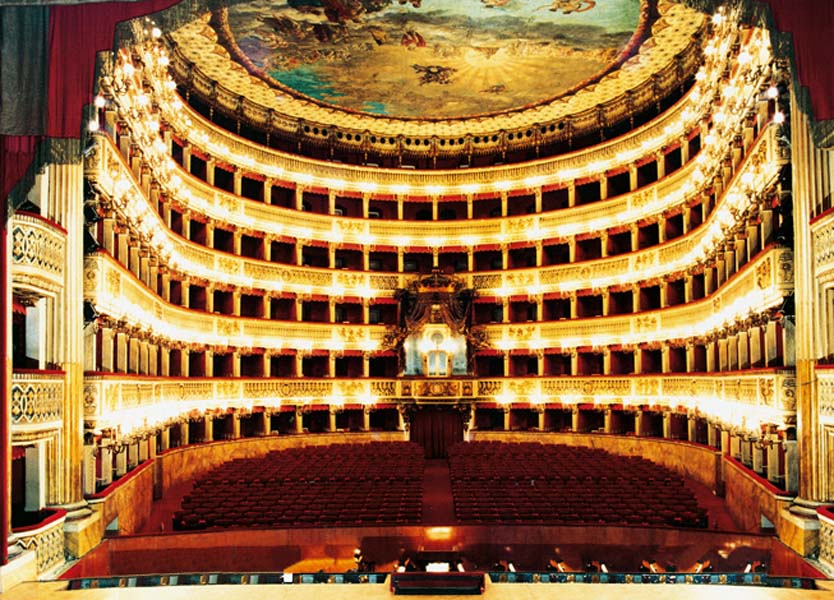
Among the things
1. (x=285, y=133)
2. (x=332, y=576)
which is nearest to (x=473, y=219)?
(x=285, y=133)

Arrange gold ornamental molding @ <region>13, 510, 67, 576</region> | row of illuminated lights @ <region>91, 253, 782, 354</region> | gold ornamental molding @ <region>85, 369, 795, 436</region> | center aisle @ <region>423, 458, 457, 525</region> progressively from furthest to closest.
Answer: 1. center aisle @ <region>423, 458, 457, 525</region>
2. row of illuminated lights @ <region>91, 253, 782, 354</region>
3. gold ornamental molding @ <region>85, 369, 795, 436</region>
4. gold ornamental molding @ <region>13, 510, 67, 576</region>

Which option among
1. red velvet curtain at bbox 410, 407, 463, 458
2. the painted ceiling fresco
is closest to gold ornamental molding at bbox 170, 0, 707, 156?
the painted ceiling fresco

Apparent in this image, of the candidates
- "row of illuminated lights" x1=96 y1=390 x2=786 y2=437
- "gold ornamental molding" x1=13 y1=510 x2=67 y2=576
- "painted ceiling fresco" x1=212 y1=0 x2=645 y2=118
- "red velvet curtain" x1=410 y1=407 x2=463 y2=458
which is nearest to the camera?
"gold ornamental molding" x1=13 y1=510 x2=67 y2=576

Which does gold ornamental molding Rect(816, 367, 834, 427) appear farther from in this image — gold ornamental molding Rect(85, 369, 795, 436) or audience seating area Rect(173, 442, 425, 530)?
audience seating area Rect(173, 442, 425, 530)

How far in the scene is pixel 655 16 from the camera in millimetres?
23984

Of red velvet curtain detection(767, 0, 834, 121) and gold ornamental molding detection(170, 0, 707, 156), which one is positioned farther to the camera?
gold ornamental molding detection(170, 0, 707, 156)

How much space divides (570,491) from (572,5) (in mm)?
14596

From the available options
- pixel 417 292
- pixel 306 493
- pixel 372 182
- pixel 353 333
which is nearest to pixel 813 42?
pixel 306 493

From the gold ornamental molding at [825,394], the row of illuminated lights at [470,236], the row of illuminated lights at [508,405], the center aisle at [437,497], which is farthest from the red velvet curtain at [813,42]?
the center aisle at [437,497]

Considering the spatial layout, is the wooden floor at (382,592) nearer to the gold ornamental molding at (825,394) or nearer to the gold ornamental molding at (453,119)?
the gold ornamental molding at (825,394)

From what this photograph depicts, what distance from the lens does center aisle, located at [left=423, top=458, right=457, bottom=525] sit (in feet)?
66.3

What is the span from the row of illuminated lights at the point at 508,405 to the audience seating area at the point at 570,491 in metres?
2.41

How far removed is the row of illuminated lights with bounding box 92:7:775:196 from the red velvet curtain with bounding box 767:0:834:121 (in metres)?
4.02

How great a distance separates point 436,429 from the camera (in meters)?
34.4
